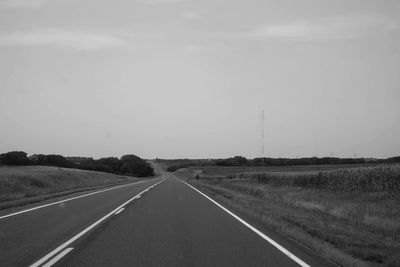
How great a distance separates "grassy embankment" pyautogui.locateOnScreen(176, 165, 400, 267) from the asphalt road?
871mm

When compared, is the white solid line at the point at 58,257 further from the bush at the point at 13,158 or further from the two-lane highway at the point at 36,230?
the bush at the point at 13,158

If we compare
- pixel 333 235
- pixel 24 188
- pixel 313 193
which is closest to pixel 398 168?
pixel 313 193

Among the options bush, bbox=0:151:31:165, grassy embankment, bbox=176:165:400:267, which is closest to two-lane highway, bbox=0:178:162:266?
grassy embankment, bbox=176:165:400:267

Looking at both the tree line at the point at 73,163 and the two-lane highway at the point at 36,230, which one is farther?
the tree line at the point at 73,163

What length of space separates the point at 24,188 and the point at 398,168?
2825 cm

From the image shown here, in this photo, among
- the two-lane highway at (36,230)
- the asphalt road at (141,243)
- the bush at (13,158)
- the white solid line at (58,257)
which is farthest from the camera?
the bush at (13,158)

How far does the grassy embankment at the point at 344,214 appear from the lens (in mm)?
9594

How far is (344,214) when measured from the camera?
19734 mm

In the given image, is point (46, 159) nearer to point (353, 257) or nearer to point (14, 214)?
point (14, 214)

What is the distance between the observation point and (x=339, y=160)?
12450 centimetres

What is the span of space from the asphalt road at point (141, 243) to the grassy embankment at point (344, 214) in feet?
2.86

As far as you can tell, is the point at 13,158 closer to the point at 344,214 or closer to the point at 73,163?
the point at 73,163

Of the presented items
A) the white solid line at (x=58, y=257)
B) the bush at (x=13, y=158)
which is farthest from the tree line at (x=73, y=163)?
the white solid line at (x=58, y=257)

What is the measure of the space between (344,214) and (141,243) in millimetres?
12181
